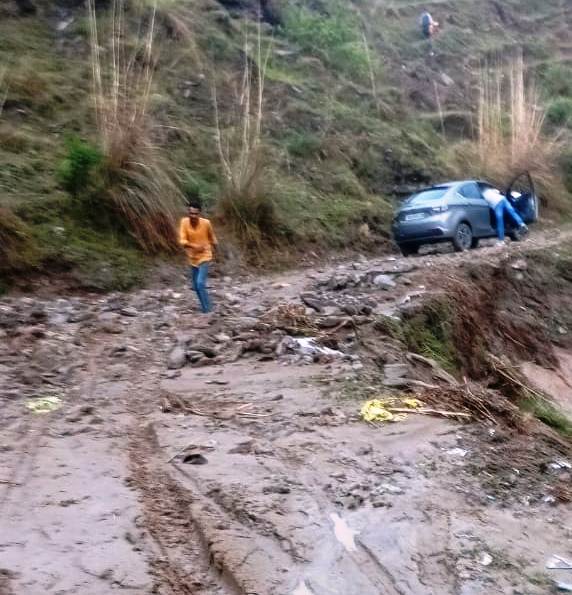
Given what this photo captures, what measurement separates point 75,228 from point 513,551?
936cm

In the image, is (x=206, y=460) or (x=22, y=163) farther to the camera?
(x=22, y=163)

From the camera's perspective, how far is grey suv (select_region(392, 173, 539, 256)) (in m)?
15.4

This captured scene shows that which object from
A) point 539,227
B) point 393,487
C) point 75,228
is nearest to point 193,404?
point 393,487

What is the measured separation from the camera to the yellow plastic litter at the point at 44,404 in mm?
7242

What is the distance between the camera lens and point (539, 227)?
20344 millimetres

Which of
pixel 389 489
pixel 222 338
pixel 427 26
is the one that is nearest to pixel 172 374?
pixel 222 338

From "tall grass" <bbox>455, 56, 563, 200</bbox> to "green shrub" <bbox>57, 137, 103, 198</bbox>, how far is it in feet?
32.1

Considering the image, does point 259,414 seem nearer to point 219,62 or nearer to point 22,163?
point 22,163

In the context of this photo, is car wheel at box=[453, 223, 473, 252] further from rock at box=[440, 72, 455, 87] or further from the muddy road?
rock at box=[440, 72, 455, 87]

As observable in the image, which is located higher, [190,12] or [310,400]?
[190,12]

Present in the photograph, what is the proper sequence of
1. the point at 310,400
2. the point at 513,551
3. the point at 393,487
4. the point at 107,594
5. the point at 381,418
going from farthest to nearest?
the point at 310,400
the point at 381,418
the point at 393,487
the point at 513,551
the point at 107,594

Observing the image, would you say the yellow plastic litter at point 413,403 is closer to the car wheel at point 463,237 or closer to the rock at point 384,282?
the rock at point 384,282

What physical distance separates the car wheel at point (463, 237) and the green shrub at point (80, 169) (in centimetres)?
597

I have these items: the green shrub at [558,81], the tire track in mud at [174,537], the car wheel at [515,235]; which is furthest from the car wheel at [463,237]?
the green shrub at [558,81]
